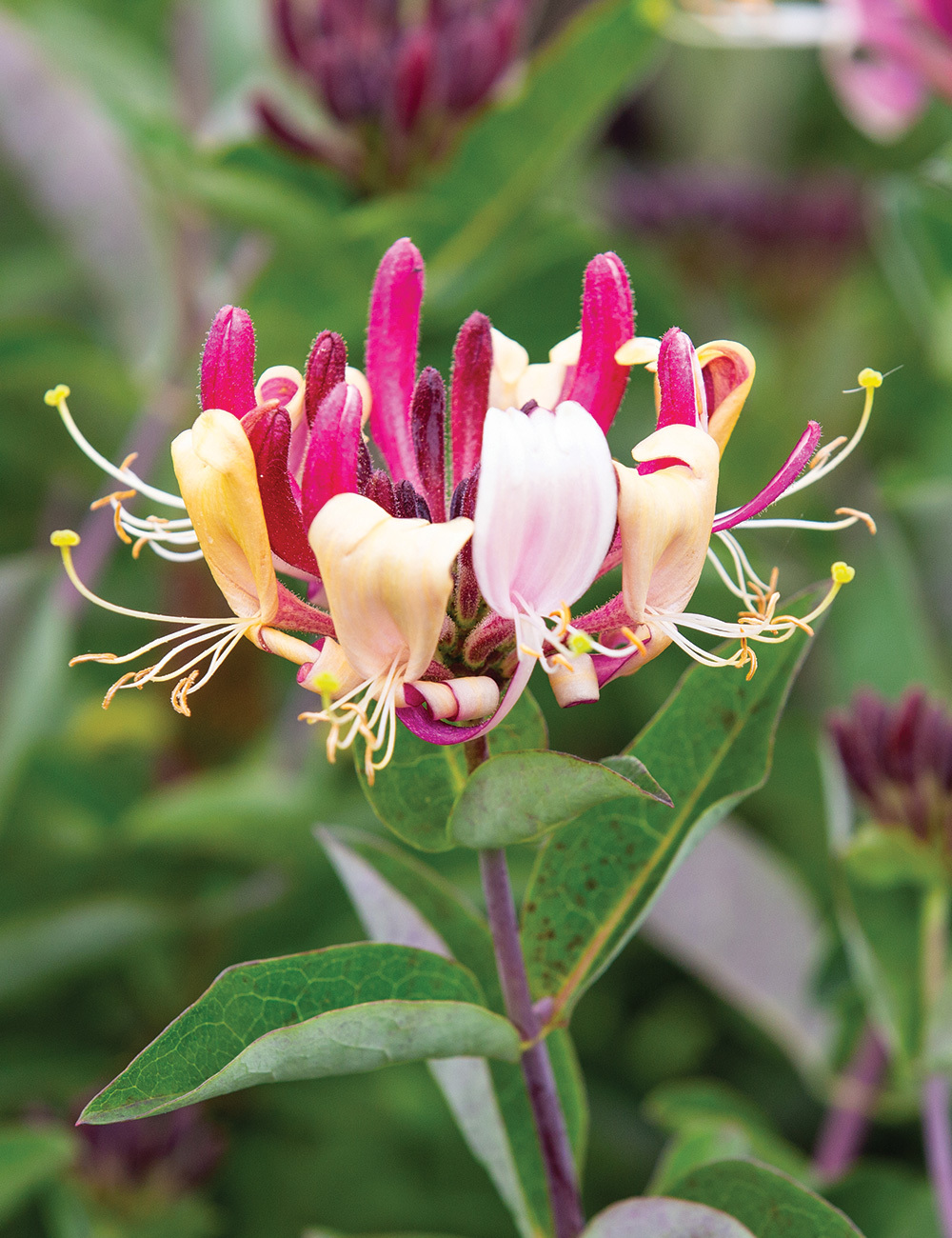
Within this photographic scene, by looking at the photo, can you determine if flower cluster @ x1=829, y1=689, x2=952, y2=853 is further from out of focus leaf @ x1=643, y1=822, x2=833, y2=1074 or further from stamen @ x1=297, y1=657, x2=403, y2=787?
stamen @ x1=297, y1=657, x2=403, y2=787

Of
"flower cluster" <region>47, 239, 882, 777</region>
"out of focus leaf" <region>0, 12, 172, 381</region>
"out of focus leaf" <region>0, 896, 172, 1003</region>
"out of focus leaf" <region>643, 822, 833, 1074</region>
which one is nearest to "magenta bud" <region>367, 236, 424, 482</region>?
"flower cluster" <region>47, 239, 882, 777</region>

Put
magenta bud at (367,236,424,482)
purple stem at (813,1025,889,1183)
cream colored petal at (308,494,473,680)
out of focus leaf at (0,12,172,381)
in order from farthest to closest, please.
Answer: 1. out of focus leaf at (0,12,172,381)
2. purple stem at (813,1025,889,1183)
3. magenta bud at (367,236,424,482)
4. cream colored petal at (308,494,473,680)

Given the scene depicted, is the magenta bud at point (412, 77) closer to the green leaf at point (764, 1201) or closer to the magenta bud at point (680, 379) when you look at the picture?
the magenta bud at point (680, 379)

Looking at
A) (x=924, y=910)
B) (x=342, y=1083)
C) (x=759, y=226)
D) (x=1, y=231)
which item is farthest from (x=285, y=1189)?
(x=759, y=226)

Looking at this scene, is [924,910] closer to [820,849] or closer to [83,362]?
[820,849]

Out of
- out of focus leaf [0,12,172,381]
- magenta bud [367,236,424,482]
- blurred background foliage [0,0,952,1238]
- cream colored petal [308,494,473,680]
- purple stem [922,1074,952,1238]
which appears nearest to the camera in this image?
cream colored petal [308,494,473,680]

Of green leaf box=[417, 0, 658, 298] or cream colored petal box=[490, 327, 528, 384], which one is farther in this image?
green leaf box=[417, 0, 658, 298]
